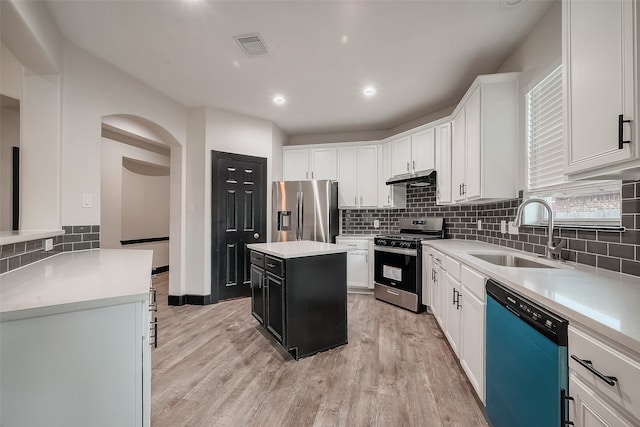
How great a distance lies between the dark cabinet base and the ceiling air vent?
1871mm

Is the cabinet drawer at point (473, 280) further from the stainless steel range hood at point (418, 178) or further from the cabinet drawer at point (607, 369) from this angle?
the stainless steel range hood at point (418, 178)


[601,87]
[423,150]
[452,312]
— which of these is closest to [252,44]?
[601,87]

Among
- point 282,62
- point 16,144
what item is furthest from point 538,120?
point 16,144

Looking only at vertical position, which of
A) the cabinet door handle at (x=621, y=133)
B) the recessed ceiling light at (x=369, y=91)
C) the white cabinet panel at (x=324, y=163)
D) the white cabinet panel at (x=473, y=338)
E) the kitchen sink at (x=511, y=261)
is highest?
the recessed ceiling light at (x=369, y=91)

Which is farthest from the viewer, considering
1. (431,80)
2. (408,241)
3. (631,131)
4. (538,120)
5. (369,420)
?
(408,241)

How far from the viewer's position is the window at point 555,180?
5.36ft

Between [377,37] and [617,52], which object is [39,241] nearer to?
[377,37]

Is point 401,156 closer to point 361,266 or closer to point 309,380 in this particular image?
point 361,266

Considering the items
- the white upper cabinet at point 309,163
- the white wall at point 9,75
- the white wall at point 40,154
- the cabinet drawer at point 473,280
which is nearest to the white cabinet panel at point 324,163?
the white upper cabinet at point 309,163

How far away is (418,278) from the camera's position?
3438 mm

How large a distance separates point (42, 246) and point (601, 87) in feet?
10.6

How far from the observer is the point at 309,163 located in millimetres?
4750

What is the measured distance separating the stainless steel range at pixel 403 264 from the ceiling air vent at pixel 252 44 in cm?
264

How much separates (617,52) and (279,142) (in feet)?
13.6
